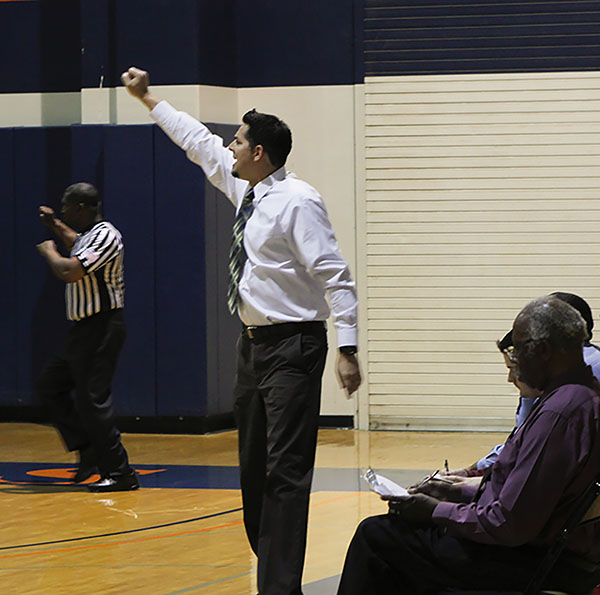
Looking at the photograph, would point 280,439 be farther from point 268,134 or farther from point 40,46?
point 40,46

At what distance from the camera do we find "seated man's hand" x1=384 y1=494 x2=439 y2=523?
3.97 meters

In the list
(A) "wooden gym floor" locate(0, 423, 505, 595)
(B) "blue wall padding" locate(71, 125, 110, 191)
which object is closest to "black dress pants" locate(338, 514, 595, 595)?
(A) "wooden gym floor" locate(0, 423, 505, 595)

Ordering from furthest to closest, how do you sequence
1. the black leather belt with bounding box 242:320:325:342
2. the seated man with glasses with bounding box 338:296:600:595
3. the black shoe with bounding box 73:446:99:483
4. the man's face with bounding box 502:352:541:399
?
the black shoe with bounding box 73:446:99:483 → the black leather belt with bounding box 242:320:325:342 → the man's face with bounding box 502:352:541:399 → the seated man with glasses with bounding box 338:296:600:595

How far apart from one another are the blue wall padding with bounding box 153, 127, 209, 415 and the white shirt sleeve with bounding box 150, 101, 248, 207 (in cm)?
507

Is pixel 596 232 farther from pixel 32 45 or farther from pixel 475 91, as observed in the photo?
pixel 32 45

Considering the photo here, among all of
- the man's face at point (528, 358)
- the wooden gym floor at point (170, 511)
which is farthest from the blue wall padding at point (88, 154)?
the man's face at point (528, 358)

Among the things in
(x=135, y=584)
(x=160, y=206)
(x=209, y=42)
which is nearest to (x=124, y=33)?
(x=209, y=42)

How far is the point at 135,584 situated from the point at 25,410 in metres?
6.16

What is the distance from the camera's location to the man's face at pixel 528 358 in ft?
12.6

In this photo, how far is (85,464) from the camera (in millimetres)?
8484

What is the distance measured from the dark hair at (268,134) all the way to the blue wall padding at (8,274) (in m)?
6.74

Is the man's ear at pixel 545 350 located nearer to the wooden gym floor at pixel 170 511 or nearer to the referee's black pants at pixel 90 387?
the wooden gym floor at pixel 170 511

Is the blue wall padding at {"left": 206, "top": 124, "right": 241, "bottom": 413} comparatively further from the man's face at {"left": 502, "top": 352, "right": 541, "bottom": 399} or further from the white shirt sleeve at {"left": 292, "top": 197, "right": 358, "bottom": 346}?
the man's face at {"left": 502, "top": 352, "right": 541, "bottom": 399}

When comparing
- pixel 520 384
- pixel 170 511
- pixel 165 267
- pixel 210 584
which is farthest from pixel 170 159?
pixel 520 384
